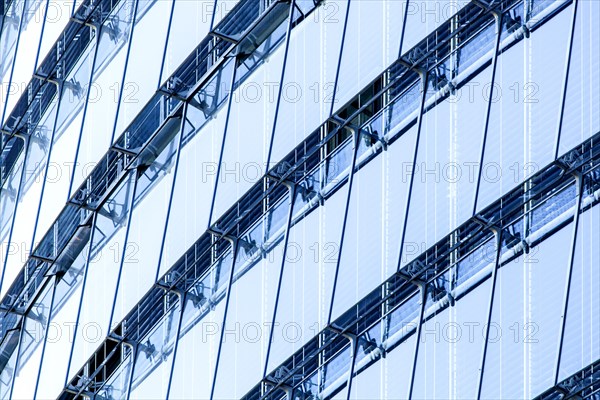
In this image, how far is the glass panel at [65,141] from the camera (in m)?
26.5

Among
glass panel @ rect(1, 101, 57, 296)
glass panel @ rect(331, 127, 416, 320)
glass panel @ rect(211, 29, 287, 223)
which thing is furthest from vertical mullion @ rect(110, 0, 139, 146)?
glass panel @ rect(331, 127, 416, 320)

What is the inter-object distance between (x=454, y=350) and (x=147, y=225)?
689 cm

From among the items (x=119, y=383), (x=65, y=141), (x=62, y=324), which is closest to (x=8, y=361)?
(x=62, y=324)

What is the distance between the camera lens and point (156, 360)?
23.5 meters

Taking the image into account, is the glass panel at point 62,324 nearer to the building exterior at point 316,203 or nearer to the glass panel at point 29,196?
the building exterior at point 316,203

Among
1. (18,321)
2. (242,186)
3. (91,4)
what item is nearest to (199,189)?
(242,186)

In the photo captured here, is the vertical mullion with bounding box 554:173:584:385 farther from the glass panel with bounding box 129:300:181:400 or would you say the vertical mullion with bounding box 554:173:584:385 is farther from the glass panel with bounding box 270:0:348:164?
the glass panel with bounding box 129:300:181:400

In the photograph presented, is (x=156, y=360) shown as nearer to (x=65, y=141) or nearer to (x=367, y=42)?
(x=65, y=141)

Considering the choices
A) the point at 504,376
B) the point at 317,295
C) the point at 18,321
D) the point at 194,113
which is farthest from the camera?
the point at 18,321

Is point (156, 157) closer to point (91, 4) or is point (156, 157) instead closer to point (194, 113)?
point (194, 113)

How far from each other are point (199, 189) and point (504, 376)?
6657 mm

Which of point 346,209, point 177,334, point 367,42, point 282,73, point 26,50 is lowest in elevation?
point 346,209

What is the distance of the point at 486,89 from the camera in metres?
18.9

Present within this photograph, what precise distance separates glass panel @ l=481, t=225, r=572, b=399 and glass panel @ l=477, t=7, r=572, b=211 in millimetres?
865
